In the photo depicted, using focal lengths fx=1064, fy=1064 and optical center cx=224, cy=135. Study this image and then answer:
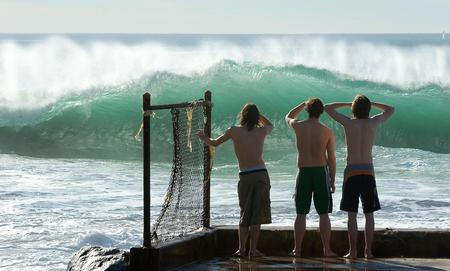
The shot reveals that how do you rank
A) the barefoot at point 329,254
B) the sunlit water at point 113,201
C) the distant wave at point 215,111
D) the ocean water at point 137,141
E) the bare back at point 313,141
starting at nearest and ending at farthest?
the bare back at point 313,141
the barefoot at point 329,254
the sunlit water at point 113,201
the ocean water at point 137,141
the distant wave at point 215,111

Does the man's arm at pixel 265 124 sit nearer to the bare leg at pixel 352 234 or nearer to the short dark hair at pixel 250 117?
the short dark hair at pixel 250 117

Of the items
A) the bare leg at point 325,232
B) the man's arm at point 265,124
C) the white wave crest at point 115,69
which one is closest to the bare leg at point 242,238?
the bare leg at point 325,232

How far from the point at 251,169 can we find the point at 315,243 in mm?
1051

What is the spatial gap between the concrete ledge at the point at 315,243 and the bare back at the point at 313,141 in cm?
87

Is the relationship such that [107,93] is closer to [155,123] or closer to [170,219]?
[155,123]

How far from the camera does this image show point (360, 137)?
933 cm

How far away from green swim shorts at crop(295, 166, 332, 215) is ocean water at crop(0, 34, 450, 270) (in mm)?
3441

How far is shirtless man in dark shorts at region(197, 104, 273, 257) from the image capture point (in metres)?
9.38

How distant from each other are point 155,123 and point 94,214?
39.2ft

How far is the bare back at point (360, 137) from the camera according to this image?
932 centimetres

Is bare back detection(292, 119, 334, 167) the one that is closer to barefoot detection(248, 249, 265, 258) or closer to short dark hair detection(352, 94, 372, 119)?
Answer: short dark hair detection(352, 94, 372, 119)

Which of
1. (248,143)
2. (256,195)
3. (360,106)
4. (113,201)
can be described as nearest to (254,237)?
(256,195)

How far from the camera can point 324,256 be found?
31.7 feet

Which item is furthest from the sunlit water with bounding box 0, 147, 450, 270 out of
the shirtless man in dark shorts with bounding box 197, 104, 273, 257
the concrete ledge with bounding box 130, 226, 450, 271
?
the shirtless man in dark shorts with bounding box 197, 104, 273, 257
